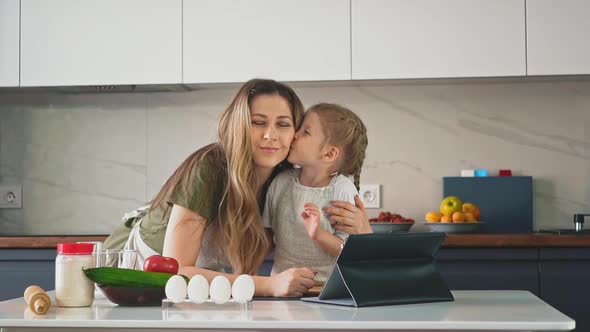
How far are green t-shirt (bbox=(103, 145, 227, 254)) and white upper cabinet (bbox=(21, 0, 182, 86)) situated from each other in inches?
57.9

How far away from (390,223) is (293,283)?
1.71 meters

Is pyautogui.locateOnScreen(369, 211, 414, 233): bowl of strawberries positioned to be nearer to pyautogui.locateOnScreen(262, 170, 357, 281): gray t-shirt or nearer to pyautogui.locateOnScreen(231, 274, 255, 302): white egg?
pyautogui.locateOnScreen(262, 170, 357, 281): gray t-shirt

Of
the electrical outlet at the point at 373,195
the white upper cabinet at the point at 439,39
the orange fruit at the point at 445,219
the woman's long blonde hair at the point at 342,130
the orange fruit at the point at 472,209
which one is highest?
the white upper cabinet at the point at 439,39

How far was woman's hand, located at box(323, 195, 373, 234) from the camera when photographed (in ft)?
7.31

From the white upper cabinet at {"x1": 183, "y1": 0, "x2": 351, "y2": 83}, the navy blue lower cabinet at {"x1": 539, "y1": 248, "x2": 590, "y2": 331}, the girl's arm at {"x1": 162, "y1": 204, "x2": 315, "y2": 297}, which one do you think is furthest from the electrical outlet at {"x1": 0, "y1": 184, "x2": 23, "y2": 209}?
the navy blue lower cabinet at {"x1": 539, "y1": 248, "x2": 590, "y2": 331}

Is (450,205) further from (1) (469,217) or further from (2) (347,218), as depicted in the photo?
(2) (347,218)

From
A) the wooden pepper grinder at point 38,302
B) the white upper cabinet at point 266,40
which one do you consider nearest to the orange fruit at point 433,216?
the white upper cabinet at point 266,40

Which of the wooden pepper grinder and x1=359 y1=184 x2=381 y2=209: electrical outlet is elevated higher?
x1=359 y1=184 x2=381 y2=209: electrical outlet

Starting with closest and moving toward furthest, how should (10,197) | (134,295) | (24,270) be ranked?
(134,295)
(24,270)
(10,197)

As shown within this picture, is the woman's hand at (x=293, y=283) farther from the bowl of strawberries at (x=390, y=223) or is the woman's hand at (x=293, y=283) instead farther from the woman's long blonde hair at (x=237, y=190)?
the bowl of strawberries at (x=390, y=223)

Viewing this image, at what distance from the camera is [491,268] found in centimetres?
328

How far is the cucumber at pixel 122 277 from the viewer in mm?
1623

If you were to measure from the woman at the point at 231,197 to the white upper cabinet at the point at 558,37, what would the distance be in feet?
5.16

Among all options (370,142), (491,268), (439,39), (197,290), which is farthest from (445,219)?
(197,290)
